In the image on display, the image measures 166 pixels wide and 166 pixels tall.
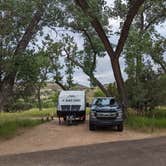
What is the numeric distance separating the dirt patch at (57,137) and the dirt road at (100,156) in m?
2.02

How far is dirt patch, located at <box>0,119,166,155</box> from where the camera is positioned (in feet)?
67.6

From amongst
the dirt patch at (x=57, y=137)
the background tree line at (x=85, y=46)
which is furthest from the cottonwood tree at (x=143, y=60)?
the dirt patch at (x=57, y=137)

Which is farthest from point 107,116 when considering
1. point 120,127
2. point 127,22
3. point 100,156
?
point 100,156

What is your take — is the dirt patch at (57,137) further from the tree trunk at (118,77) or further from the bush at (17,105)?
the tree trunk at (118,77)

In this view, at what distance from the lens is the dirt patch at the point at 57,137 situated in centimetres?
2059

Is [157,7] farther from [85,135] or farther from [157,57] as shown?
[85,135]

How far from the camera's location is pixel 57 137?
78.0 ft

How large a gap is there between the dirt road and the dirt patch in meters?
2.02

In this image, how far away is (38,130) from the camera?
86.7 feet

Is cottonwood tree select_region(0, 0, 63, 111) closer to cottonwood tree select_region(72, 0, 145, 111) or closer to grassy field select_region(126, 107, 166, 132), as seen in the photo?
cottonwood tree select_region(72, 0, 145, 111)

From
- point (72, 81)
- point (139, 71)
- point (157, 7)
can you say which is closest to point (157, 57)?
point (139, 71)

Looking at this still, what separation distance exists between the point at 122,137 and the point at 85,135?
2093 millimetres

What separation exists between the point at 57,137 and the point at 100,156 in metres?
7.66

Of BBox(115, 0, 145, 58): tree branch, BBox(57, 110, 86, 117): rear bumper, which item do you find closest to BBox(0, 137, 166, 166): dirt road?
BBox(115, 0, 145, 58): tree branch
